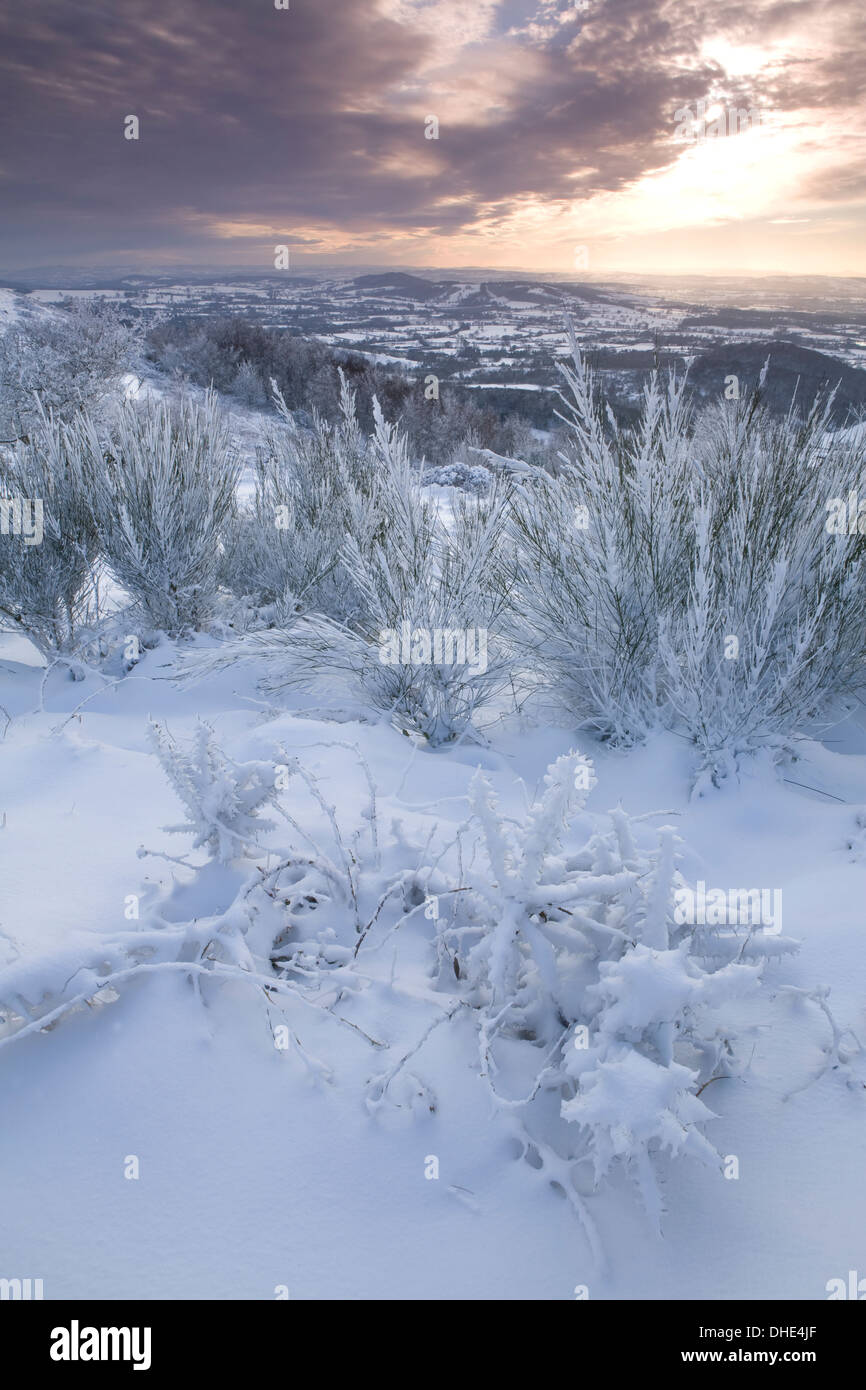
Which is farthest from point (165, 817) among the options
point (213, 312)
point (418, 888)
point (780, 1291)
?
point (213, 312)

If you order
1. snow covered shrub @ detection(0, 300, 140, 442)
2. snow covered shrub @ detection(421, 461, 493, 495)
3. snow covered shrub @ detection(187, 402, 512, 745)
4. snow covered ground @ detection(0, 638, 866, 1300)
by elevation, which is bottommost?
snow covered ground @ detection(0, 638, 866, 1300)

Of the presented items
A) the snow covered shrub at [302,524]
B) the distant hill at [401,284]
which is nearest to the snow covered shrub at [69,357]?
the snow covered shrub at [302,524]

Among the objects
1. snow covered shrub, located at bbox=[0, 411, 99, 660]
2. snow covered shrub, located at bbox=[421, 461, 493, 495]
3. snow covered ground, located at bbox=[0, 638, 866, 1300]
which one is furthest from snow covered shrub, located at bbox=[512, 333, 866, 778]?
snow covered shrub, located at bbox=[421, 461, 493, 495]

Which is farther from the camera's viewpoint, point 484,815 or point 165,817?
point 165,817

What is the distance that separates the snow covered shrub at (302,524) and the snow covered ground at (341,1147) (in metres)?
3.34

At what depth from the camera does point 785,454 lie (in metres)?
3.33

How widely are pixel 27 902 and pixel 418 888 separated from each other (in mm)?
925

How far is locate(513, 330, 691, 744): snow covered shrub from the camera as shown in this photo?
10.6 feet

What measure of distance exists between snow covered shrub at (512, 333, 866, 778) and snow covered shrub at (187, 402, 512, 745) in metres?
0.20

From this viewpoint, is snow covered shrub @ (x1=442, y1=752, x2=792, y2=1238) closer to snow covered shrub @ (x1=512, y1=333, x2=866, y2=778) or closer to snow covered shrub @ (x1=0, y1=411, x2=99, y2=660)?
snow covered shrub @ (x1=512, y1=333, x2=866, y2=778)

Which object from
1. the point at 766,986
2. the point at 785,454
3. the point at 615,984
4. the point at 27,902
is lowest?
the point at 766,986

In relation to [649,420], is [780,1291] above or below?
below

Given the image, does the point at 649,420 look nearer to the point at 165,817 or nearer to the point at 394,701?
the point at 394,701
